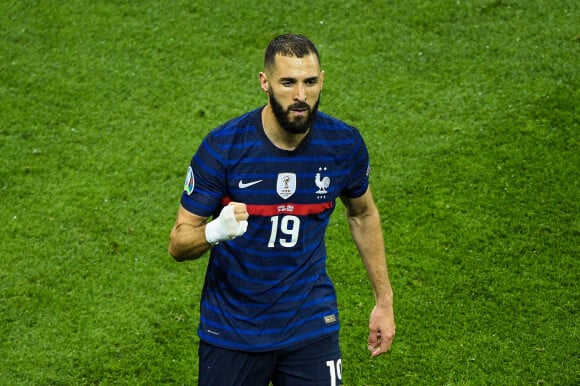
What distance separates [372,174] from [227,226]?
447cm

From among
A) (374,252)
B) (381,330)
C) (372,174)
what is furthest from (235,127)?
(372,174)

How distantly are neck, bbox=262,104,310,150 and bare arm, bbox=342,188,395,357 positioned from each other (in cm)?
58

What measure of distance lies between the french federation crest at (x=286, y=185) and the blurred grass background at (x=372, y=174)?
2294 millimetres

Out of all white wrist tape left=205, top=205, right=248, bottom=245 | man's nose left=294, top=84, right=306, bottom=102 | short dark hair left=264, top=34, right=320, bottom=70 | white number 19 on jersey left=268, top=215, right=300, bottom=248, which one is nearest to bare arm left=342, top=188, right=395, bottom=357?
white number 19 on jersey left=268, top=215, right=300, bottom=248

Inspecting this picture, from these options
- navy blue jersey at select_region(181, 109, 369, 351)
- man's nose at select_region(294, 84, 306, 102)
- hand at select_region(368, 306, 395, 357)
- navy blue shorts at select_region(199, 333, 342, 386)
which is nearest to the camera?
man's nose at select_region(294, 84, 306, 102)

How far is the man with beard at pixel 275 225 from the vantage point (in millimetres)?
5176

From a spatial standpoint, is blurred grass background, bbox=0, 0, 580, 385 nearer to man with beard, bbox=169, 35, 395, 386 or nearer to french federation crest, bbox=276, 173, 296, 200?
man with beard, bbox=169, 35, 395, 386

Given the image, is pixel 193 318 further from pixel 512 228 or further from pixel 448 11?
pixel 448 11

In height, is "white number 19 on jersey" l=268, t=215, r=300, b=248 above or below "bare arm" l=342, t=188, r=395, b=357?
above

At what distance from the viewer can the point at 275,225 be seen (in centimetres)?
526

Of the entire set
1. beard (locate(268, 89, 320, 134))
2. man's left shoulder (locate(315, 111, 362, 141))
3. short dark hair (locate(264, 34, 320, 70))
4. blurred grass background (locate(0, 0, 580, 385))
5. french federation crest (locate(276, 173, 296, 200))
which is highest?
short dark hair (locate(264, 34, 320, 70))

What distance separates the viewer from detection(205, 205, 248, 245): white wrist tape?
15.3 ft

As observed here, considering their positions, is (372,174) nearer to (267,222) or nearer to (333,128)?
(333,128)

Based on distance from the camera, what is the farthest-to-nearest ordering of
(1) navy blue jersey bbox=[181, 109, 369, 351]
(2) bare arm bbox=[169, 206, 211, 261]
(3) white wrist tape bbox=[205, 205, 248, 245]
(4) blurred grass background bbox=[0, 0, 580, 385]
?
(4) blurred grass background bbox=[0, 0, 580, 385] → (1) navy blue jersey bbox=[181, 109, 369, 351] → (2) bare arm bbox=[169, 206, 211, 261] → (3) white wrist tape bbox=[205, 205, 248, 245]
